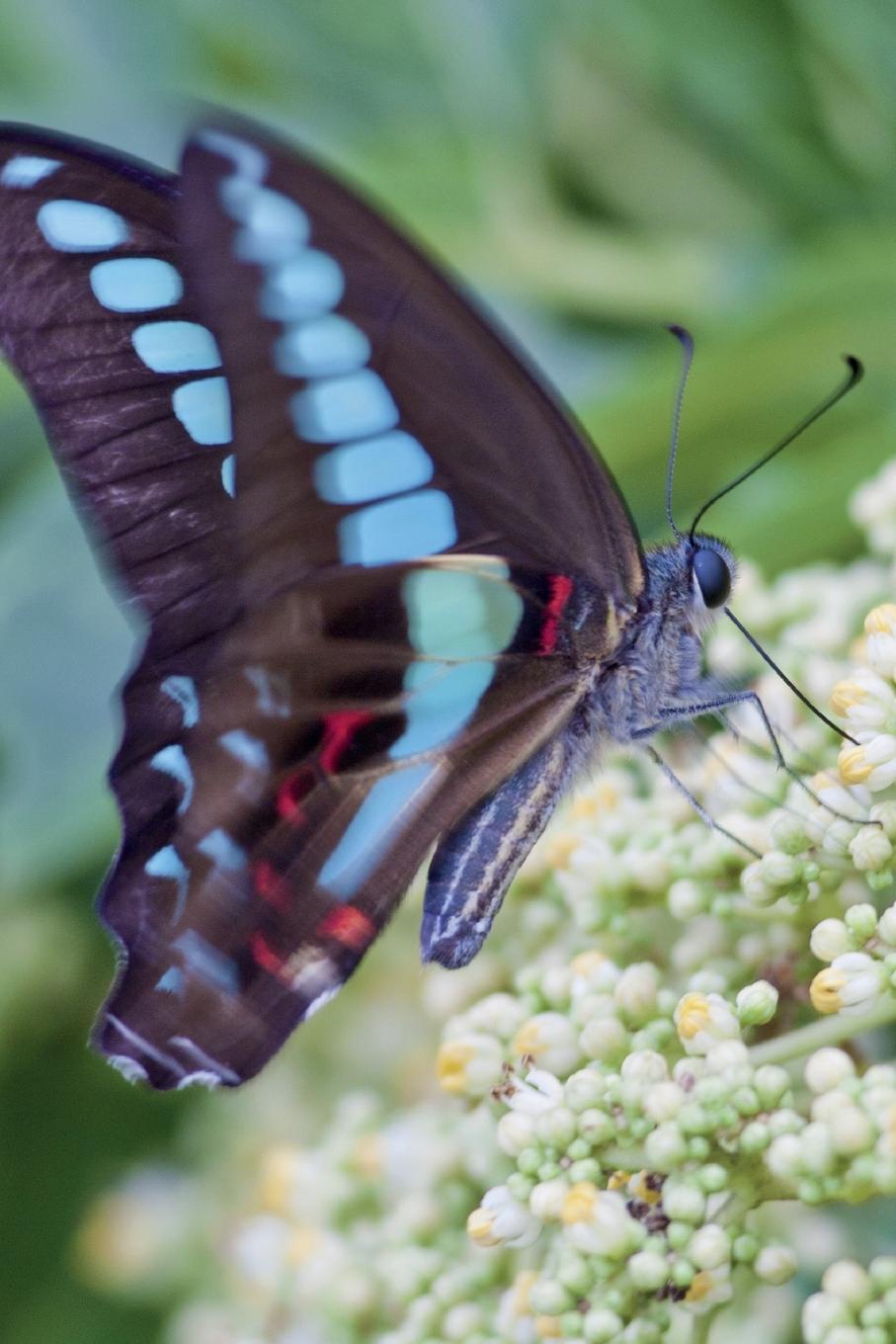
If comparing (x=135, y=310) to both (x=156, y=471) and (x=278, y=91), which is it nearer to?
(x=156, y=471)

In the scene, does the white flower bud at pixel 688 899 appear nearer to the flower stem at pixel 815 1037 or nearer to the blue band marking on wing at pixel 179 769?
the flower stem at pixel 815 1037

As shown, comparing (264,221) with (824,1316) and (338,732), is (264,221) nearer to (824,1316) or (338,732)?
(338,732)

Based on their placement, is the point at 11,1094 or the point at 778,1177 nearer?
the point at 778,1177

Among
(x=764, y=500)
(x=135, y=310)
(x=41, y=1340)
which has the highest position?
(x=135, y=310)

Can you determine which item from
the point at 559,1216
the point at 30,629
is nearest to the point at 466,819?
the point at 559,1216

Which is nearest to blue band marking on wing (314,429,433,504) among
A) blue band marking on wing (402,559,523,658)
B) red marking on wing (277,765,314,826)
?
blue band marking on wing (402,559,523,658)

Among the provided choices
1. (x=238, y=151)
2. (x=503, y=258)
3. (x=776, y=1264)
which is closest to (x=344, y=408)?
(x=238, y=151)

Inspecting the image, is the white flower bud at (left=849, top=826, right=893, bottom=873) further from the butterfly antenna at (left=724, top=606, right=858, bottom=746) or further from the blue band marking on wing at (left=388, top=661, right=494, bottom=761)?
the blue band marking on wing at (left=388, top=661, right=494, bottom=761)

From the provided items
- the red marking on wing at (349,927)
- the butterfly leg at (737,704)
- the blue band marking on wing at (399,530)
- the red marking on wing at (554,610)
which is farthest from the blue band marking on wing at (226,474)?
the butterfly leg at (737,704)
